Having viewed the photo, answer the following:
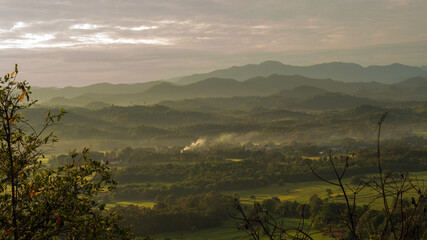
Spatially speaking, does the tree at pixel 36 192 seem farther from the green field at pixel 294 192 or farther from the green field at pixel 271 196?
the green field at pixel 294 192

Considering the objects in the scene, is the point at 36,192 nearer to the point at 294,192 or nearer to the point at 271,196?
the point at 271,196

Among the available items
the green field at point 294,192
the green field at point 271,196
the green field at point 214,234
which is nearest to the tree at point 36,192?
the green field at point 271,196

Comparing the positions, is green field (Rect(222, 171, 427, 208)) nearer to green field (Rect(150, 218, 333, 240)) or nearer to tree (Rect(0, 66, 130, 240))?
green field (Rect(150, 218, 333, 240))

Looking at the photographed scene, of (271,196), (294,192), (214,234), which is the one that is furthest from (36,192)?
(294,192)

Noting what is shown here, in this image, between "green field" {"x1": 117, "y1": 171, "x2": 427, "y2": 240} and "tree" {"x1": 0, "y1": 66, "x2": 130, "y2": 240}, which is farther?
"green field" {"x1": 117, "y1": 171, "x2": 427, "y2": 240}

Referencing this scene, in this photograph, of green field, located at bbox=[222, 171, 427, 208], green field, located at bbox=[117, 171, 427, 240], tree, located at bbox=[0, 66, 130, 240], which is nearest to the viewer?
tree, located at bbox=[0, 66, 130, 240]

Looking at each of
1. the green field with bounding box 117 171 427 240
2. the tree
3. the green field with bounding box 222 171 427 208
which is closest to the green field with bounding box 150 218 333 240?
the green field with bounding box 117 171 427 240

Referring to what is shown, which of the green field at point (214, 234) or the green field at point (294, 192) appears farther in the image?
the green field at point (294, 192)

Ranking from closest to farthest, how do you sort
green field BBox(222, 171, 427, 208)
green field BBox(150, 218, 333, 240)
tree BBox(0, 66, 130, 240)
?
tree BBox(0, 66, 130, 240), green field BBox(150, 218, 333, 240), green field BBox(222, 171, 427, 208)

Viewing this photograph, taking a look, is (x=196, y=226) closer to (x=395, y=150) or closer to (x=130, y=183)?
(x=130, y=183)

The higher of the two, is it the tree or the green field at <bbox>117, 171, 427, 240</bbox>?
the tree
